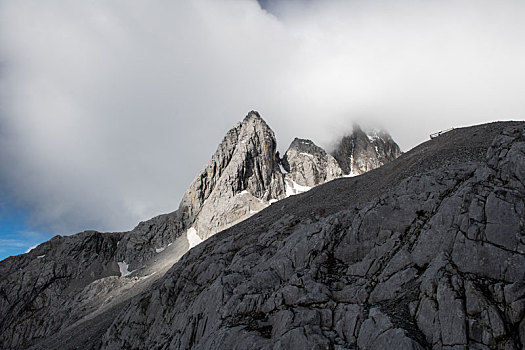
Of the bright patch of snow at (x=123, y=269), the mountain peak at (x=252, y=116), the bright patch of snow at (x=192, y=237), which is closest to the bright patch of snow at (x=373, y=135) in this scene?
the mountain peak at (x=252, y=116)

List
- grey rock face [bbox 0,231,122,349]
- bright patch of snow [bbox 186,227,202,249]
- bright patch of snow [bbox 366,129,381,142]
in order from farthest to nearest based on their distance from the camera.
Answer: bright patch of snow [bbox 366,129,381,142], bright patch of snow [bbox 186,227,202,249], grey rock face [bbox 0,231,122,349]

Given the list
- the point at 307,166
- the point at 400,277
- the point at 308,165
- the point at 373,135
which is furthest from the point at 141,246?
the point at 373,135

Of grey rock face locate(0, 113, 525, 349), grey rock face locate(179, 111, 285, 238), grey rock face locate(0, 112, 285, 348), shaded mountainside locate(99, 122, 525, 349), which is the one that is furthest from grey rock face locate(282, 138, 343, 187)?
shaded mountainside locate(99, 122, 525, 349)

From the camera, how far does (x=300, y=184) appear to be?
5281 inches

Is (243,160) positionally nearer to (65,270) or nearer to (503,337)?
(65,270)

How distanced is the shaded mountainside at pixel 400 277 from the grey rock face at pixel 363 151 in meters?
129

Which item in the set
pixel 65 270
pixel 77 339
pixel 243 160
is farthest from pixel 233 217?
pixel 77 339

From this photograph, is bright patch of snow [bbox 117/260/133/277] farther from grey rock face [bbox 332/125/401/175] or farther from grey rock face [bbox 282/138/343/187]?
grey rock face [bbox 332/125/401/175]

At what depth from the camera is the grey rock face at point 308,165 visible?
137m

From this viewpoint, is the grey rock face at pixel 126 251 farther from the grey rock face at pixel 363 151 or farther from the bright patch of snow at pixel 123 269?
the grey rock face at pixel 363 151

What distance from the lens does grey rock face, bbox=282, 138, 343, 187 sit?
137 metres

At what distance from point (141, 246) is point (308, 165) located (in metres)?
78.0

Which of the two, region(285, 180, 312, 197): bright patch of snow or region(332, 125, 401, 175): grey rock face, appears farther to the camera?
region(332, 125, 401, 175): grey rock face

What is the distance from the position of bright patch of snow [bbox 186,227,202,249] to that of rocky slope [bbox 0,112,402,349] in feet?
1.59
